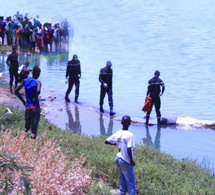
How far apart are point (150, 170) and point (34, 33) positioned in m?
26.6

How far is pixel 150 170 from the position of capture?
7379 mm

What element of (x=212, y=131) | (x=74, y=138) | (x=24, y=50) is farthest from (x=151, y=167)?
(x=24, y=50)

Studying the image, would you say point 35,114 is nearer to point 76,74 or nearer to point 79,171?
point 79,171

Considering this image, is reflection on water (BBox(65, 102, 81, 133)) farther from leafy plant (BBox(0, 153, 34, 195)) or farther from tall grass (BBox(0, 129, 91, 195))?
leafy plant (BBox(0, 153, 34, 195))

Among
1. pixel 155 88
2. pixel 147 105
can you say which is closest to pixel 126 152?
pixel 147 105

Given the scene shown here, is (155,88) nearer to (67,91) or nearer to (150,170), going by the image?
(67,91)

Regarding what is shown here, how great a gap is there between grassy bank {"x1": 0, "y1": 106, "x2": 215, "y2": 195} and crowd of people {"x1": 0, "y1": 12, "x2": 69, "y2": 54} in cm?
2296

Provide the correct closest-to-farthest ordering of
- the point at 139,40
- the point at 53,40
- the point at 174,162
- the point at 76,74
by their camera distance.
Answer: the point at 174,162 → the point at 76,74 → the point at 53,40 → the point at 139,40

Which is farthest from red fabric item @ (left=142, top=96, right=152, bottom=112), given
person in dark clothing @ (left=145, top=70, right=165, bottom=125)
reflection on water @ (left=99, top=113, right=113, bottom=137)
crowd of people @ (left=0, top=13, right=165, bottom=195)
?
reflection on water @ (left=99, top=113, right=113, bottom=137)

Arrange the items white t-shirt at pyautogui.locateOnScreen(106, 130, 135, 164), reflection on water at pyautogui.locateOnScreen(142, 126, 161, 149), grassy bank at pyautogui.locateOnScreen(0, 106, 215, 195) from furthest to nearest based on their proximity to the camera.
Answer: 1. reflection on water at pyautogui.locateOnScreen(142, 126, 161, 149)
2. grassy bank at pyautogui.locateOnScreen(0, 106, 215, 195)
3. white t-shirt at pyautogui.locateOnScreen(106, 130, 135, 164)

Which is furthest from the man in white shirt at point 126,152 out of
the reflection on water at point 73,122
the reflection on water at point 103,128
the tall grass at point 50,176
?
the reflection on water at point 73,122

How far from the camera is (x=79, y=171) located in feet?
21.5

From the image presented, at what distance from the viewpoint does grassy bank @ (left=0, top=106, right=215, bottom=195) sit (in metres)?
6.79

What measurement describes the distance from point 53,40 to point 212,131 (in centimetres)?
2198
